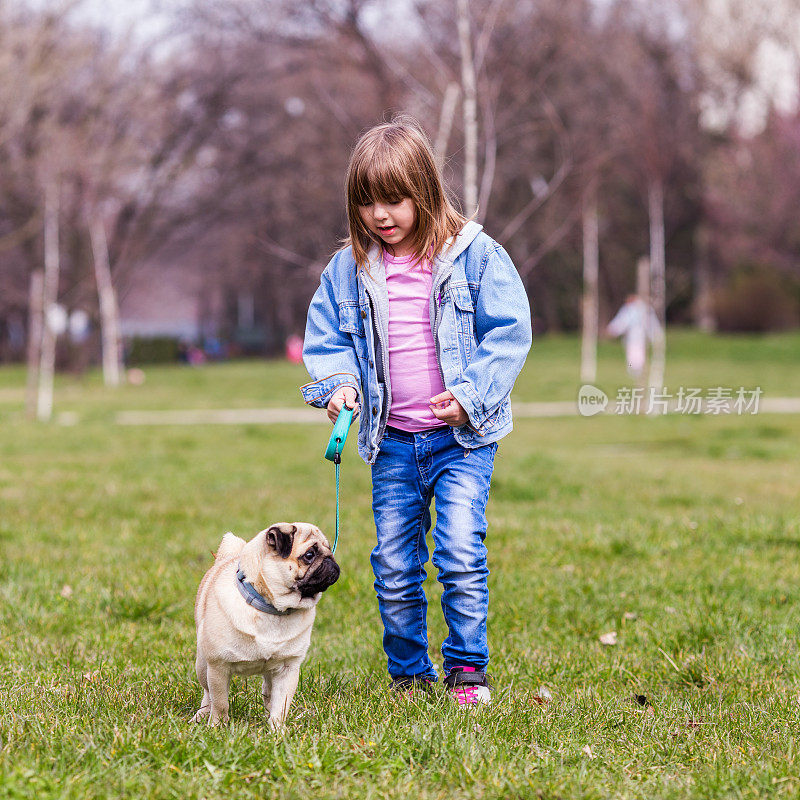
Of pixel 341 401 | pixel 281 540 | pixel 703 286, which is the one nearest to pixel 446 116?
pixel 341 401

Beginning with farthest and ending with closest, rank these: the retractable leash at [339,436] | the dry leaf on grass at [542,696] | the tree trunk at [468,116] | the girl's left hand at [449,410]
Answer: the tree trunk at [468,116] < the dry leaf on grass at [542,696] < the girl's left hand at [449,410] < the retractable leash at [339,436]

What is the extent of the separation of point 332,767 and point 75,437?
414 inches

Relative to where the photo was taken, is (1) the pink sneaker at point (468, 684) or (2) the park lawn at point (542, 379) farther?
(2) the park lawn at point (542, 379)

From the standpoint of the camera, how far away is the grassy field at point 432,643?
8.82 ft

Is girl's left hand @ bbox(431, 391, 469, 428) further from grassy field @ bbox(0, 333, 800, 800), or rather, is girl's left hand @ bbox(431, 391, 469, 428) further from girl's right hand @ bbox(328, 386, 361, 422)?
grassy field @ bbox(0, 333, 800, 800)

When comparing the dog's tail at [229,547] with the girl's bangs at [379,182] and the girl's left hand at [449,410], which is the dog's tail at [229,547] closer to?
the girl's left hand at [449,410]

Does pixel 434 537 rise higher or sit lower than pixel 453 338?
lower

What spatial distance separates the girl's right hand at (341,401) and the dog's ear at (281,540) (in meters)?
0.49

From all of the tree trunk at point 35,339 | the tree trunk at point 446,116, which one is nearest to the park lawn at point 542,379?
the tree trunk at point 35,339

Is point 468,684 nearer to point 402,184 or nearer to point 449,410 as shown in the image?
point 449,410

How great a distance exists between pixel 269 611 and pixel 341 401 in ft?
2.49

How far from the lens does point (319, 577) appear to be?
301 cm

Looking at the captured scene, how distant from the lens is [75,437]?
40.9ft

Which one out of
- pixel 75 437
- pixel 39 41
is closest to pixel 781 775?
pixel 75 437
